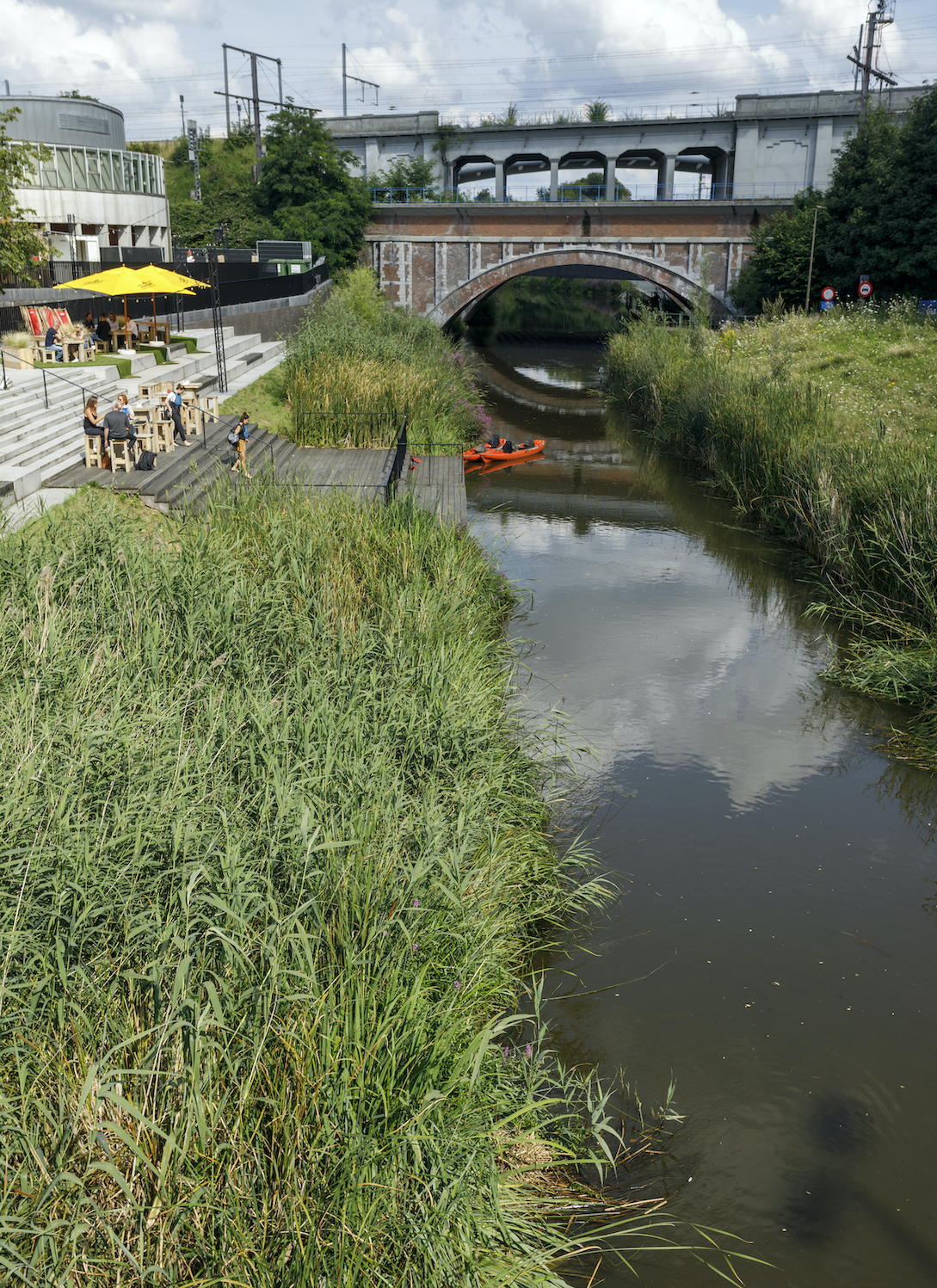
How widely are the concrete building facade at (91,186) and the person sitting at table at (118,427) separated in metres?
22.0

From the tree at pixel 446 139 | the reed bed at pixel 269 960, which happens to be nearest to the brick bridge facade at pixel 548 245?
the tree at pixel 446 139

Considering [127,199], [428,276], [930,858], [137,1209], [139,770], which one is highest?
[127,199]

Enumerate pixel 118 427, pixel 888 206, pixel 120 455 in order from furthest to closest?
pixel 888 206 < pixel 120 455 < pixel 118 427

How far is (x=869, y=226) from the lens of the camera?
32594mm

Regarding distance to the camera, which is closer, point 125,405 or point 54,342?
point 125,405

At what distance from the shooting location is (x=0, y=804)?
4.35m

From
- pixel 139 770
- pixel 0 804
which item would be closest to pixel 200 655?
pixel 139 770

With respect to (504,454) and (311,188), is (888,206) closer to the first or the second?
(504,454)

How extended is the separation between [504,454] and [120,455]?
9.63 m

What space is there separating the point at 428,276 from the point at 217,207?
15.4m

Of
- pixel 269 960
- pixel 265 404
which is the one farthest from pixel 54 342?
pixel 269 960

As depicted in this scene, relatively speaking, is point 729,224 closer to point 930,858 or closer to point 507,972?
point 930,858

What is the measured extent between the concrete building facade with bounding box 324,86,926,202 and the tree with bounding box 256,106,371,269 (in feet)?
22.2

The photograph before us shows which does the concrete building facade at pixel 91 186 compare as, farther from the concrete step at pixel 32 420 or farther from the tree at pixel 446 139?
the concrete step at pixel 32 420
